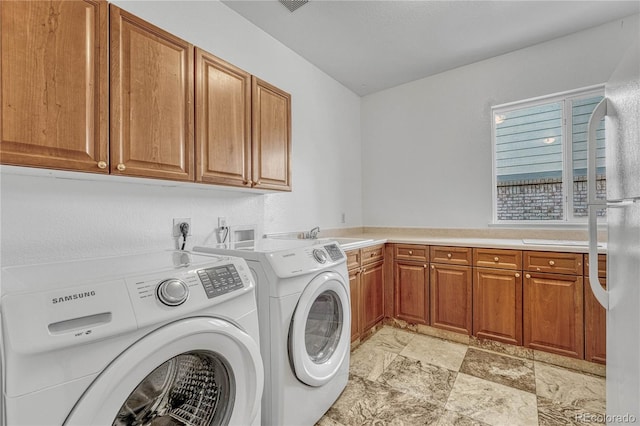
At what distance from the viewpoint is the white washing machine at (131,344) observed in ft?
2.15

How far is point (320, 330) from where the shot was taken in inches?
68.6

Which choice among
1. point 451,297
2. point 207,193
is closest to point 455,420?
point 451,297

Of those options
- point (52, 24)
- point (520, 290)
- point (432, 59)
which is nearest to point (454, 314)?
point (520, 290)

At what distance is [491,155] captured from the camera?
114 inches

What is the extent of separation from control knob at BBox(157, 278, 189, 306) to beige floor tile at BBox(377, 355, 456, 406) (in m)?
1.63

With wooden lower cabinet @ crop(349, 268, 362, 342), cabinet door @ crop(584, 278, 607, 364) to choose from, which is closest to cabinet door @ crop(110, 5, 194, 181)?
wooden lower cabinet @ crop(349, 268, 362, 342)

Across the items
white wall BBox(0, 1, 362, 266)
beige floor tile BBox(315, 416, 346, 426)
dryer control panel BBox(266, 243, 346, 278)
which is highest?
white wall BBox(0, 1, 362, 266)

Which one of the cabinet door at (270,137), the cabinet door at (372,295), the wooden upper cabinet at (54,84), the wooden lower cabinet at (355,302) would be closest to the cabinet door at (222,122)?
the cabinet door at (270,137)

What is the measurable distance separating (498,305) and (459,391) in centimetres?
85

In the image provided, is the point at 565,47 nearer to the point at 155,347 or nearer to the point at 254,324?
the point at 254,324

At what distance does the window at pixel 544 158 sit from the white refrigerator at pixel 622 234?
176 cm

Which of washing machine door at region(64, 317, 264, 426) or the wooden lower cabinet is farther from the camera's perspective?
the wooden lower cabinet

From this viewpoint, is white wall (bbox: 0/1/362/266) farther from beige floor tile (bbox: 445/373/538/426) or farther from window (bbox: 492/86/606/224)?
beige floor tile (bbox: 445/373/538/426)

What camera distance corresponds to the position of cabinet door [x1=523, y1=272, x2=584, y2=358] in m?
2.07
